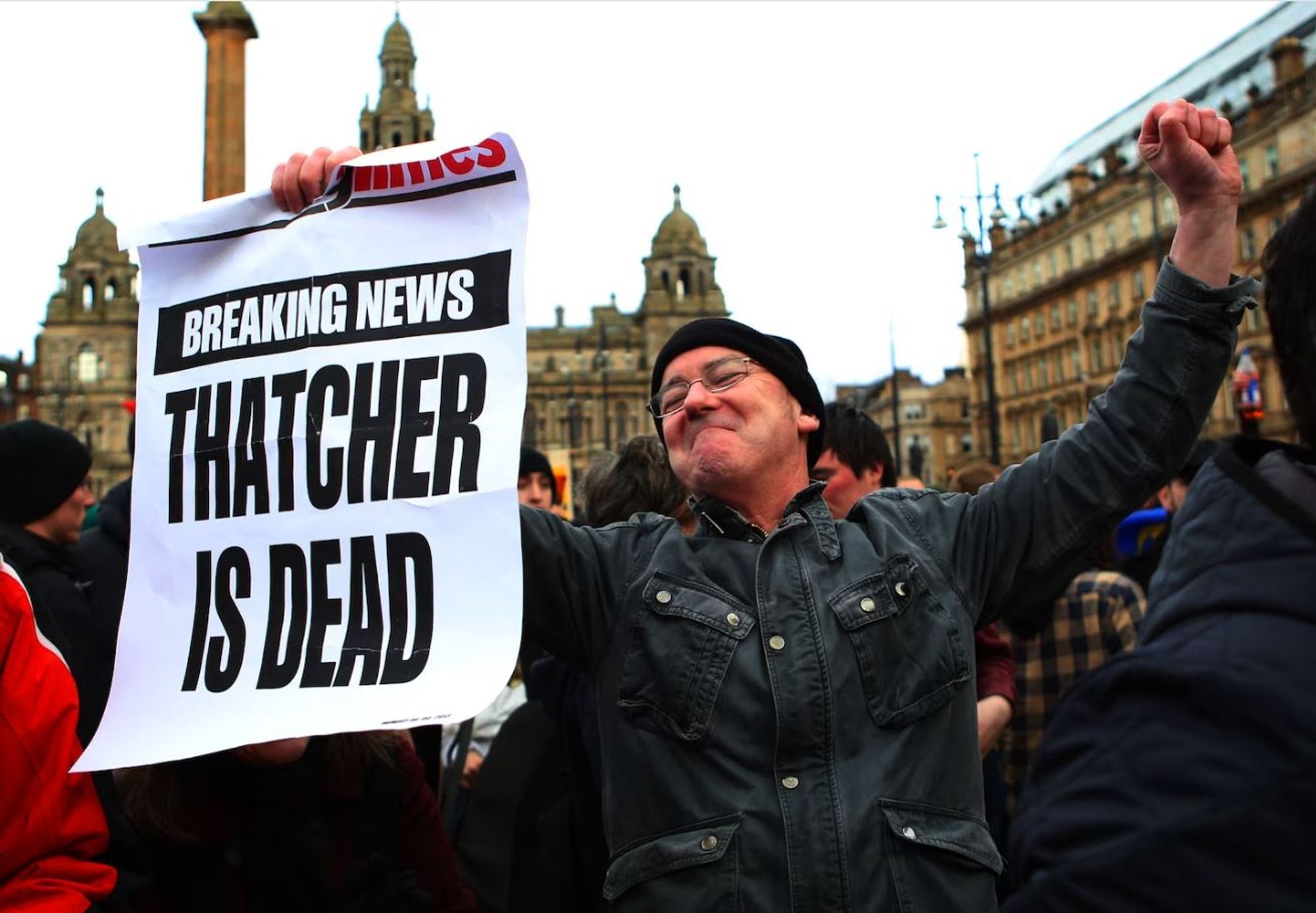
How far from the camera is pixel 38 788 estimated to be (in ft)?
6.64

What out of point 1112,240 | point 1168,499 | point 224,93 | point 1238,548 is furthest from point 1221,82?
point 1238,548

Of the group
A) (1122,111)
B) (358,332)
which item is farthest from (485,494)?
(1122,111)

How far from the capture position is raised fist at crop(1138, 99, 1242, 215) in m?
2.10

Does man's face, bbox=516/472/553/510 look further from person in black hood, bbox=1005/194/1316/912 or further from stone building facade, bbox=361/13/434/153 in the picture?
stone building facade, bbox=361/13/434/153

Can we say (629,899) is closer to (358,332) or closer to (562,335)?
(358,332)

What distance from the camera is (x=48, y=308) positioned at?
89500 millimetres

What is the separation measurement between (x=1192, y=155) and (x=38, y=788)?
2352 millimetres

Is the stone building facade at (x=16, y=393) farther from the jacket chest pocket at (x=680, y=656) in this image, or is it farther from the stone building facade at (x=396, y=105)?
the jacket chest pocket at (x=680, y=656)

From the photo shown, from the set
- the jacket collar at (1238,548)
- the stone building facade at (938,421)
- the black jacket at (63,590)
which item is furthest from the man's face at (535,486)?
the stone building facade at (938,421)

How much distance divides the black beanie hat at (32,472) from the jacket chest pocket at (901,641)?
3.21m

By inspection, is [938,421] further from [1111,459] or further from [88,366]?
[1111,459]

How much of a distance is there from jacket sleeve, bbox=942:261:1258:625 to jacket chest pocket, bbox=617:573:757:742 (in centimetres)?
51

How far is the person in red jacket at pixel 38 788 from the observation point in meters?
1.99


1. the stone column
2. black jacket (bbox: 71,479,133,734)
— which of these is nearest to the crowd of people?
black jacket (bbox: 71,479,133,734)
